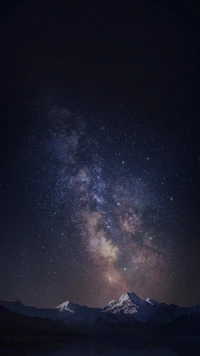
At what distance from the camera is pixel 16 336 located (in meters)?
196

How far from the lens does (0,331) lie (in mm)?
197875

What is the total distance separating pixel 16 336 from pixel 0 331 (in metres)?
11.4
